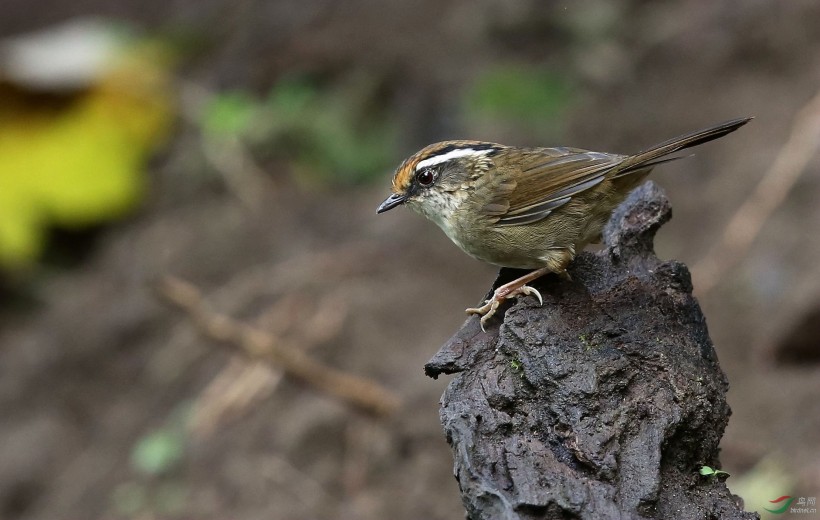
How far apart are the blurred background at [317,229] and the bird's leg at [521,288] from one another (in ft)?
6.65

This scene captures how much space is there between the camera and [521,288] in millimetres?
3508

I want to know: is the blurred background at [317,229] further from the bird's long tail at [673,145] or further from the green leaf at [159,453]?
the bird's long tail at [673,145]

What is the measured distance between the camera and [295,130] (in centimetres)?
851

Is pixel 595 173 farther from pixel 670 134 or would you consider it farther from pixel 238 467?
pixel 670 134

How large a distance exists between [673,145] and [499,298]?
0.86m

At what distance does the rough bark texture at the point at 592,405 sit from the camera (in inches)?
105

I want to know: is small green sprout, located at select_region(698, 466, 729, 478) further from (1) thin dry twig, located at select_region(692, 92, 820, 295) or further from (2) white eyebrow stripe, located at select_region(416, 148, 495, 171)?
(1) thin dry twig, located at select_region(692, 92, 820, 295)

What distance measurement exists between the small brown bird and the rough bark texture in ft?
0.96

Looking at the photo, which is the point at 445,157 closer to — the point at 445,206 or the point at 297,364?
the point at 445,206

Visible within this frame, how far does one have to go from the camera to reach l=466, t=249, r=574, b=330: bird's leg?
3.44 meters

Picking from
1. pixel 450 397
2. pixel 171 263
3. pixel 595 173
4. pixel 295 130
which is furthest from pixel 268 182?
pixel 450 397

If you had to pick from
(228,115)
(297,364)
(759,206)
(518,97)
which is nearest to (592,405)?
(297,364)

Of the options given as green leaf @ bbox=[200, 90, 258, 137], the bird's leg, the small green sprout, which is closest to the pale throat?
the bird's leg

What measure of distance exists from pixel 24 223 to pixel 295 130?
2.57m
